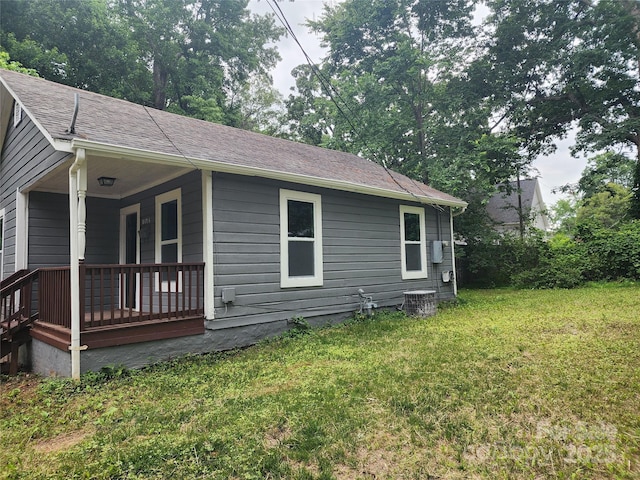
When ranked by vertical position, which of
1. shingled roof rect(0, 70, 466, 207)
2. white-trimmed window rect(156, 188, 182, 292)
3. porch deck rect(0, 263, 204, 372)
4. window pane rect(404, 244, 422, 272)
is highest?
shingled roof rect(0, 70, 466, 207)

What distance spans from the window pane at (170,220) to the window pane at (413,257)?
5084 mm

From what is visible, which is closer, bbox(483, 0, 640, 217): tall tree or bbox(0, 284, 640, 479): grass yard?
bbox(0, 284, 640, 479): grass yard

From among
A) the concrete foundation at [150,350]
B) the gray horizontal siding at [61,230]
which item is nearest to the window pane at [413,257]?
the concrete foundation at [150,350]

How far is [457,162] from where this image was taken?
13664 millimetres

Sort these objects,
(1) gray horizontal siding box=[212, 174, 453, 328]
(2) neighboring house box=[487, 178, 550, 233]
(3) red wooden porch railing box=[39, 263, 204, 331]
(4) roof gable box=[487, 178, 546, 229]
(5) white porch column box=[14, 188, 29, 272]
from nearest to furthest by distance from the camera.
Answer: (3) red wooden porch railing box=[39, 263, 204, 331] < (1) gray horizontal siding box=[212, 174, 453, 328] < (5) white porch column box=[14, 188, 29, 272] < (2) neighboring house box=[487, 178, 550, 233] < (4) roof gable box=[487, 178, 546, 229]

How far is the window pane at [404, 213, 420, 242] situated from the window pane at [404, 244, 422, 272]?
17 centimetres

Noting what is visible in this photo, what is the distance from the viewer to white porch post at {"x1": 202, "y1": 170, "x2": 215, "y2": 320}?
526 cm

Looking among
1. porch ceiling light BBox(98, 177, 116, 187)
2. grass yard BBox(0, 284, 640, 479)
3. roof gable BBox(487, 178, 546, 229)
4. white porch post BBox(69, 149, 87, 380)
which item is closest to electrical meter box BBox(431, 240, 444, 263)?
grass yard BBox(0, 284, 640, 479)

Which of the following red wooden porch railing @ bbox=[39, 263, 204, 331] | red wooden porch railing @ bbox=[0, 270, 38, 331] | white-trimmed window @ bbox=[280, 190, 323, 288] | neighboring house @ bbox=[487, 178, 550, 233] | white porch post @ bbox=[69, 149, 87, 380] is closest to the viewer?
white porch post @ bbox=[69, 149, 87, 380]

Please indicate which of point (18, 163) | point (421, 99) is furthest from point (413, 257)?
point (421, 99)

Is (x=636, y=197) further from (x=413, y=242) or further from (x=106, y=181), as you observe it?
(x=106, y=181)

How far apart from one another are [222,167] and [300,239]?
193 cm

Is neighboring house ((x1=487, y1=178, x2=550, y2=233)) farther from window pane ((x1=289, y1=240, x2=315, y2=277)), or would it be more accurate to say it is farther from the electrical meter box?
window pane ((x1=289, y1=240, x2=315, y2=277))

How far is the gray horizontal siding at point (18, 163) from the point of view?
557 cm
